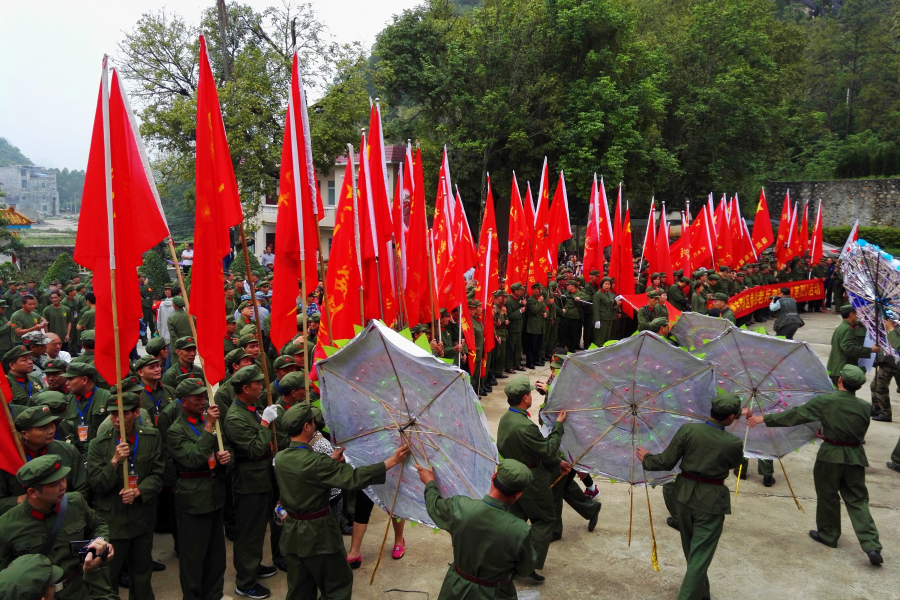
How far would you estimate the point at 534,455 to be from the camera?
17.5 feet

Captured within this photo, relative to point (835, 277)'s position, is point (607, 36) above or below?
above

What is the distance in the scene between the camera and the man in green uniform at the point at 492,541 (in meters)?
3.71

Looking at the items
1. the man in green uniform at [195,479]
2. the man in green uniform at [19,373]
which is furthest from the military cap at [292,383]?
the man in green uniform at [19,373]

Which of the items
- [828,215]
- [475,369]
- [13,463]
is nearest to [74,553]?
[13,463]

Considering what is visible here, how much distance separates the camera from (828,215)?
3738 centimetres

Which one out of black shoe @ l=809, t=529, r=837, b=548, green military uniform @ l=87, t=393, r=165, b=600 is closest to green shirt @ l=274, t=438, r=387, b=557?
green military uniform @ l=87, t=393, r=165, b=600

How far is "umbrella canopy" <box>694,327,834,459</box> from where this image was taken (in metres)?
6.52

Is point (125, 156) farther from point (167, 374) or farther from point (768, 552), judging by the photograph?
point (768, 552)

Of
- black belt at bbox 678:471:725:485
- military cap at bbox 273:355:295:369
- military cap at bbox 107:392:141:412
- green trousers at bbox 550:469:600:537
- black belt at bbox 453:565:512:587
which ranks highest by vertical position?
military cap at bbox 107:392:141:412

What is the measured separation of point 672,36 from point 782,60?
7.73 metres

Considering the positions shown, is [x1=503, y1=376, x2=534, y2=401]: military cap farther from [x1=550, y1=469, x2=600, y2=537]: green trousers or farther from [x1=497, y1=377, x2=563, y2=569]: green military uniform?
[x1=550, y1=469, x2=600, y2=537]: green trousers

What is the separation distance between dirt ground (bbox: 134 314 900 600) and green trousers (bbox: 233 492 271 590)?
0.82 feet

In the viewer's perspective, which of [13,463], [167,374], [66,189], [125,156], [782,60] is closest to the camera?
[13,463]

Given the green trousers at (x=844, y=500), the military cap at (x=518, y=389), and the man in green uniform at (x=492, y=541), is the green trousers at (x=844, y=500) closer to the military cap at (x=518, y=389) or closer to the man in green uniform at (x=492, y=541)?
the military cap at (x=518, y=389)
